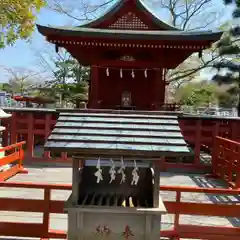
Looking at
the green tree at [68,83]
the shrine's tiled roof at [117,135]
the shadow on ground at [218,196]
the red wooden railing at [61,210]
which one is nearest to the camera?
the shrine's tiled roof at [117,135]

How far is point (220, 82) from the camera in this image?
73.0 feet

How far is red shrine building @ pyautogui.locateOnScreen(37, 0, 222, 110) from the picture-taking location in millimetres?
12078

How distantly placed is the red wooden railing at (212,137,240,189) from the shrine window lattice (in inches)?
223

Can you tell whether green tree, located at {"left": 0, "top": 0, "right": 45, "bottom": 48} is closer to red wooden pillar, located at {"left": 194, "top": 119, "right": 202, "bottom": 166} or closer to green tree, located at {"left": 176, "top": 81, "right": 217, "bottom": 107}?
red wooden pillar, located at {"left": 194, "top": 119, "right": 202, "bottom": 166}

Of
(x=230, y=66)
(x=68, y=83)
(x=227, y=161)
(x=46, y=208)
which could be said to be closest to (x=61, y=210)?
(x=46, y=208)

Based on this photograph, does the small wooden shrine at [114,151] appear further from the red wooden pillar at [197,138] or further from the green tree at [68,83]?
the green tree at [68,83]

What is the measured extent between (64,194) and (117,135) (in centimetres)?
420

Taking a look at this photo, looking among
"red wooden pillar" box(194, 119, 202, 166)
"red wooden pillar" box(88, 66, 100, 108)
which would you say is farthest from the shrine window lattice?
"red wooden pillar" box(194, 119, 202, 166)

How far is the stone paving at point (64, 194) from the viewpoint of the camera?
19.1ft

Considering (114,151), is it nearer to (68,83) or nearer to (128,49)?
(128,49)

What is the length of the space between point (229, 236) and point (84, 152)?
2490 mm

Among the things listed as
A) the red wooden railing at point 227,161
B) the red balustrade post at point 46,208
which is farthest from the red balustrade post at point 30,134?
the red balustrade post at point 46,208

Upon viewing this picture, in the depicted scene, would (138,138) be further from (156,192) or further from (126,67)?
(126,67)

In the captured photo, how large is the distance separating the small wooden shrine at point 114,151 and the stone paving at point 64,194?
1.80 m
